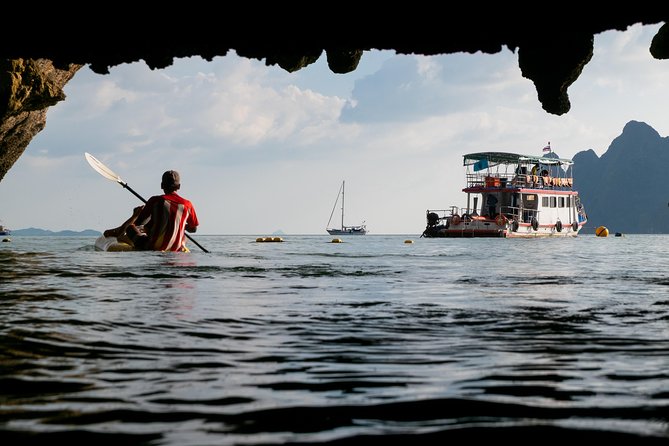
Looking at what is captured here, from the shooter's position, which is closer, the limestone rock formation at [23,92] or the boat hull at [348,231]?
the limestone rock formation at [23,92]

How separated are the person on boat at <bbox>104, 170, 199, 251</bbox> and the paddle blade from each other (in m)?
4.41

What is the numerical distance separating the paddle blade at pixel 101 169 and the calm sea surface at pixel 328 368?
9.91 m

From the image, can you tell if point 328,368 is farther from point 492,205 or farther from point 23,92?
point 492,205

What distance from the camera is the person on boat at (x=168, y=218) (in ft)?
38.2

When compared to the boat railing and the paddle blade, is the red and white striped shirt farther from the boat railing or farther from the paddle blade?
the boat railing

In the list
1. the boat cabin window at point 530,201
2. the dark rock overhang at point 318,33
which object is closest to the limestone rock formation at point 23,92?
the dark rock overhang at point 318,33

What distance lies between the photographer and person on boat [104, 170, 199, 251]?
11656 mm

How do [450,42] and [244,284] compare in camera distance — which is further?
[244,284]

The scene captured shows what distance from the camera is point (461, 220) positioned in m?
53.2

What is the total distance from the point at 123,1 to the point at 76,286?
3601 millimetres

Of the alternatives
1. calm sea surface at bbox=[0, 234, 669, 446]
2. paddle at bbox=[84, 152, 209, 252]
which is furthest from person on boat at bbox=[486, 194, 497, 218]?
calm sea surface at bbox=[0, 234, 669, 446]

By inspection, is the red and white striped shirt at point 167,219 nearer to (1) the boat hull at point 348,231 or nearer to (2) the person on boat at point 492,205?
(2) the person on boat at point 492,205

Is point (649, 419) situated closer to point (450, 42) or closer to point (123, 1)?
point (450, 42)

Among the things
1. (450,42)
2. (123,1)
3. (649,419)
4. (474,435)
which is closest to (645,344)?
(649,419)
